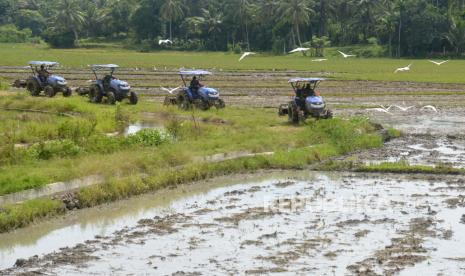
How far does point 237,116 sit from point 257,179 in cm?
1054

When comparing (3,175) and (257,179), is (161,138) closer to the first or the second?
(257,179)

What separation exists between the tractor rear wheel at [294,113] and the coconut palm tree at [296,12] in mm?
69347

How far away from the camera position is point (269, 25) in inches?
4114

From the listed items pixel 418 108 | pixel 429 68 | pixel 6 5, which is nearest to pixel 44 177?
pixel 418 108

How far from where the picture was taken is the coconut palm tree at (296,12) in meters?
95.8

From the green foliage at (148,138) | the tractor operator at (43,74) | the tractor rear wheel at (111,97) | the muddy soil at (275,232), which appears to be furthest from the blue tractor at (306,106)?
the tractor operator at (43,74)

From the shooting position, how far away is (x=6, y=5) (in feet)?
470

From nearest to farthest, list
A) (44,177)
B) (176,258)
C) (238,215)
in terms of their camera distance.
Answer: (176,258) < (238,215) < (44,177)

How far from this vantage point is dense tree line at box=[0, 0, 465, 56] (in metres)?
89.6

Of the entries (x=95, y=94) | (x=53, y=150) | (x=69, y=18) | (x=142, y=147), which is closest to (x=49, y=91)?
(x=95, y=94)

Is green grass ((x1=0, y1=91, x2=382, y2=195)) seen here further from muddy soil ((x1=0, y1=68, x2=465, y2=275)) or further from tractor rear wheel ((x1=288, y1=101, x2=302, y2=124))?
muddy soil ((x1=0, y1=68, x2=465, y2=275))

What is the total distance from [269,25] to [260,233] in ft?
305

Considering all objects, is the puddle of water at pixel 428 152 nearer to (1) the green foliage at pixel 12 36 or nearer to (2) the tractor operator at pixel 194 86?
(2) the tractor operator at pixel 194 86

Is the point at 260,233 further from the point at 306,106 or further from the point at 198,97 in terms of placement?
the point at 198,97
